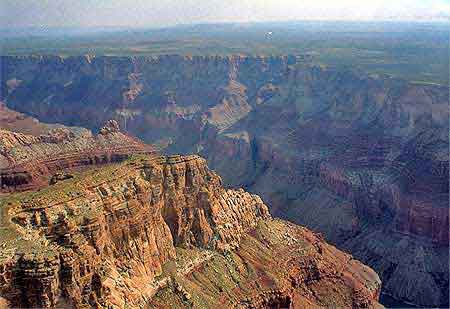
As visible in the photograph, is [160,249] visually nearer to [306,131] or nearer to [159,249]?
[159,249]

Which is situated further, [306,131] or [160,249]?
[306,131]

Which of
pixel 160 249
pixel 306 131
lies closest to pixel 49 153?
pixel 160 249

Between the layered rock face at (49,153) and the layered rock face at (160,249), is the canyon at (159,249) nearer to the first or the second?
the layered rock face at (160,249)

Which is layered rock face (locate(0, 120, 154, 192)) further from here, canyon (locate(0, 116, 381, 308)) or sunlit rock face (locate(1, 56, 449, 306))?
sunlit rock face (locate(1, 56, 449, 306))

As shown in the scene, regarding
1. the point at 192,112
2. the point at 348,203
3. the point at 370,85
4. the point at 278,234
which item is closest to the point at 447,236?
the point at 348,203

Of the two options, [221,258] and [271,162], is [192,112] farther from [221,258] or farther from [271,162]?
[221,258]

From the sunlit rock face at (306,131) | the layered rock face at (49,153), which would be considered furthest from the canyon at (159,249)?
the sunlit rock face at (306,131)
